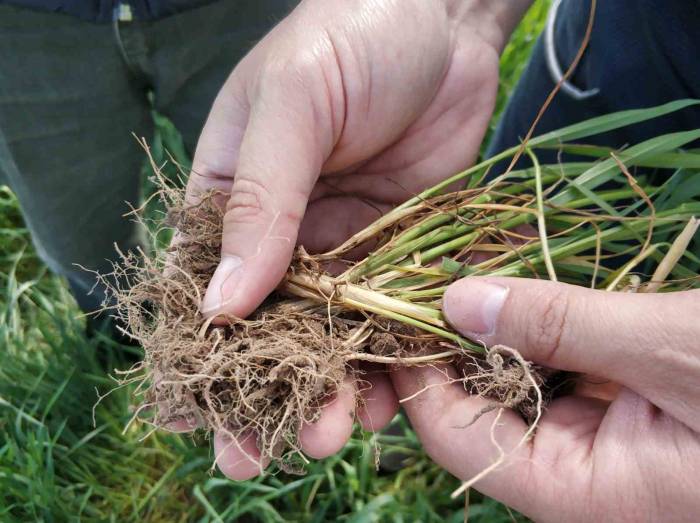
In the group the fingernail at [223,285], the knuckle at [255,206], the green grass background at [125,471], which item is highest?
the knuckle at [255,206]

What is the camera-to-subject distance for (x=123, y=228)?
179cm

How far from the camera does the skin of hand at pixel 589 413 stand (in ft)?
2.74

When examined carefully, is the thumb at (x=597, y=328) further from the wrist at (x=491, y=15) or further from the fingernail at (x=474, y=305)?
the wrist at (x=491, y=15)

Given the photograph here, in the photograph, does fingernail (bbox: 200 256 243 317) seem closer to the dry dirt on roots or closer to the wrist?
the dry dirt on roots

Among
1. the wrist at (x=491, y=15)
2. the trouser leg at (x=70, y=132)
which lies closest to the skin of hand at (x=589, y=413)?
the wrist at (x=491, y=15)

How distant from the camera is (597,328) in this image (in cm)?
85

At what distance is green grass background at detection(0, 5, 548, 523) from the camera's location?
1459mm

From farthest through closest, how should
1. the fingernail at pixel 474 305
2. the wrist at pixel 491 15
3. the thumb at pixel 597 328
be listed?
the wrist at pixel 491 15 < the fingernail at pixel 474 305 < the thumb at pixel 597 328

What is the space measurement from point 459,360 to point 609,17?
2.81 ft

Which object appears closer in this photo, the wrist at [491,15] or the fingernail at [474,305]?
the fingernail at [474,305]

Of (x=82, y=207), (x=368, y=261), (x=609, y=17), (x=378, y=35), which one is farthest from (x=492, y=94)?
(x=82, y=207)

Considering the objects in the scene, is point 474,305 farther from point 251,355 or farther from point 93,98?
point 93,98

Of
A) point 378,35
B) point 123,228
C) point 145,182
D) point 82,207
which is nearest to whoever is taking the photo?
point 378,35

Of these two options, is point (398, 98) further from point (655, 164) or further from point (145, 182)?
point (145, 182)
